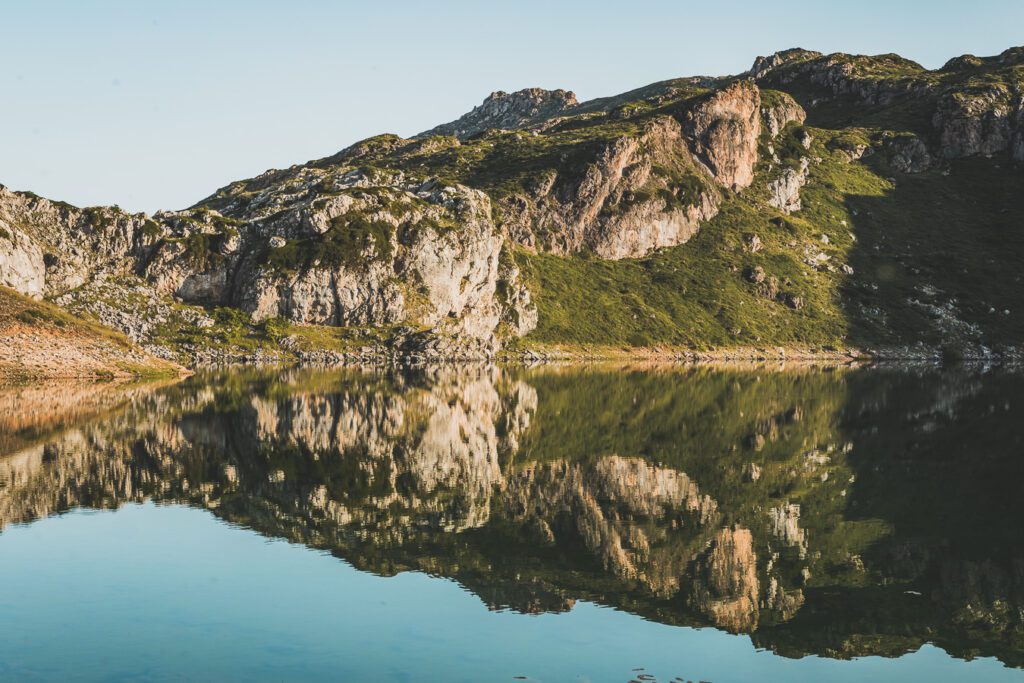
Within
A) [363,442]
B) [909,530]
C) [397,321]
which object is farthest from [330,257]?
[909,530]

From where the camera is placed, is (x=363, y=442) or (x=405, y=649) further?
(x=363, y=442)

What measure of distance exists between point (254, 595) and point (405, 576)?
4.99m

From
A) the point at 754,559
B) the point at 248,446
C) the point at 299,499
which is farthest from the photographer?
the point at 248,446

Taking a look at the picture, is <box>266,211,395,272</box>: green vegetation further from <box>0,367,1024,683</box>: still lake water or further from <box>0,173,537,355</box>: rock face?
<box>0,367,1024,683</box>: still lake water

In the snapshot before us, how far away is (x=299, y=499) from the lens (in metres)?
38.4

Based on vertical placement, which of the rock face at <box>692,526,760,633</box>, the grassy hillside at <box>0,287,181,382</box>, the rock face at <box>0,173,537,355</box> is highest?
the rock face at <box>0,173,537,355</box>

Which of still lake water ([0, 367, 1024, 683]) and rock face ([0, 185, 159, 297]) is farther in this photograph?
rock face ([0, 185, 159, 297])

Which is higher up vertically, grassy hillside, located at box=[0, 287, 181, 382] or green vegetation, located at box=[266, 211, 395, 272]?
green vegetation, located at box=[266, 211, 395, 272]

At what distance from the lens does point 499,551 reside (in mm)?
30719

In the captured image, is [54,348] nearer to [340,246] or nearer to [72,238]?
[72,238]

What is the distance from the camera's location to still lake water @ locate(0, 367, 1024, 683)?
21359mm

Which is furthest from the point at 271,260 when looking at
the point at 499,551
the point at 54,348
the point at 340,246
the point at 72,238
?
the point at 499,551

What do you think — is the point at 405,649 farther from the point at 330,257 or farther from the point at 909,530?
the point at 330,257

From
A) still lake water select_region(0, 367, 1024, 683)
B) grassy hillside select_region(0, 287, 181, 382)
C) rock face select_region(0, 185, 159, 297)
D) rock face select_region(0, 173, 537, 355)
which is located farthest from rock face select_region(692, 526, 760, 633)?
rock face select_region(0, 173, 537, 355)
